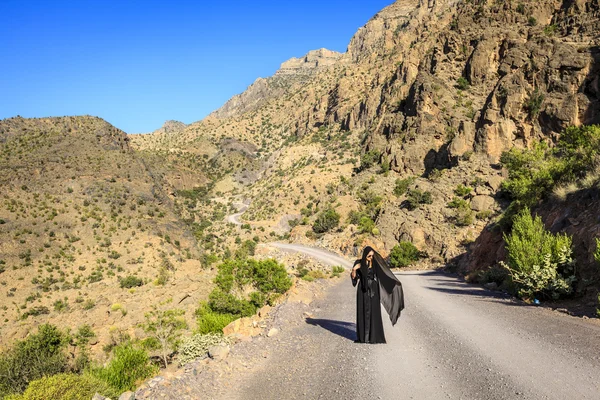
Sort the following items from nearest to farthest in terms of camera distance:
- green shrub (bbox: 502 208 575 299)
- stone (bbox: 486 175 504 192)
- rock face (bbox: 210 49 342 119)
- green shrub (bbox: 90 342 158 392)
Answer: green shrub (bbox: 90 342 158 392), green shrub (bbox: 502 208 575 299), stone (bbox: 486 175 504 192), rock face (bbox: 210 49 342 119)

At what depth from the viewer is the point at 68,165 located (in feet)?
148

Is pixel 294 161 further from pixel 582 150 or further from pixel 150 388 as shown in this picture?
pixel 150 388

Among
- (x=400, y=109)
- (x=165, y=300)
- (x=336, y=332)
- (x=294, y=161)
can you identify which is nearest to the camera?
(x=336, y=332)

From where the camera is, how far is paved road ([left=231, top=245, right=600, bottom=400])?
4668 millimetres

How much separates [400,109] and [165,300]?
138ft

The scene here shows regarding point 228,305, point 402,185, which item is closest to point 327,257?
point 402,185

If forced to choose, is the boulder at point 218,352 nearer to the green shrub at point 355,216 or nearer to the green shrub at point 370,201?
the green shrub at point 370,201

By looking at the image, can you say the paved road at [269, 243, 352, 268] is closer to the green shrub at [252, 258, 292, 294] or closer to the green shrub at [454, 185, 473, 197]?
the green shrub at [454, 185, 473, 197]

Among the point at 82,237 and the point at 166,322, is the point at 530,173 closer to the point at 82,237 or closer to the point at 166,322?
the point at 166,322

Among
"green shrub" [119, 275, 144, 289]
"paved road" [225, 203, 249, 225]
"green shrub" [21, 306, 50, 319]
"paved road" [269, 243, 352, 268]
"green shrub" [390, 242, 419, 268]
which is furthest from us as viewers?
"paved road" [225, 203, 249, 225]

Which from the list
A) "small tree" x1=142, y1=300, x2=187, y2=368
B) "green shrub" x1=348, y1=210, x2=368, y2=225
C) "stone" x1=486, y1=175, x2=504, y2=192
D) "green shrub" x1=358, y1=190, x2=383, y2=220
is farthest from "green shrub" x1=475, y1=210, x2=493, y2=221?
"small tree" x1=142, y1=300, x2=187, y2=368

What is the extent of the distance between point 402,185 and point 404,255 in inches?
557

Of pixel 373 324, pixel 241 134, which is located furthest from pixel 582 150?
pixel 241 134

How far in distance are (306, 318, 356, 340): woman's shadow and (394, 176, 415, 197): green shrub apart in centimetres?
2694
